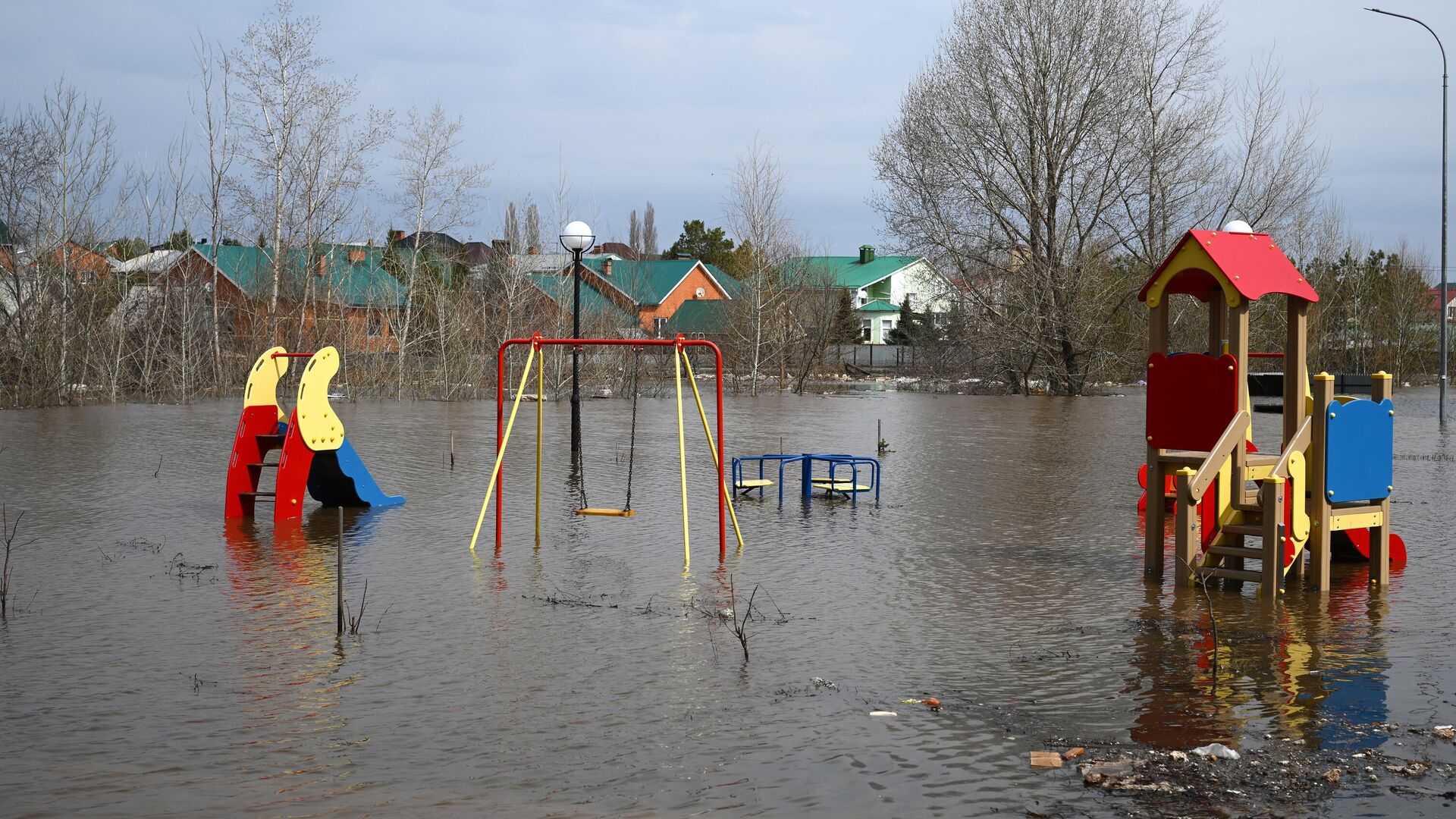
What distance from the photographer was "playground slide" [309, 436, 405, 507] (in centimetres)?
1379

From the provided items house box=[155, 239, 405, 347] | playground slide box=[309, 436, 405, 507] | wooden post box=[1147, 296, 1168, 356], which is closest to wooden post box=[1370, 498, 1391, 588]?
wooden post box=[1147, 296, 1168, 356]

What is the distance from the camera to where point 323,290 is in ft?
135

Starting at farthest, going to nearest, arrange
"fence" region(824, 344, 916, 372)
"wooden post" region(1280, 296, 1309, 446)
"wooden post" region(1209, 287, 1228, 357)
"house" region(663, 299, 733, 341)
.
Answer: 1. "house" region(663, 299, 733, 341)
2. "fence" region(824, 344, 916, 372)
3. "wooden post" region(1209, 287, 1228, 357)
4. "wooden post" region(1280, 296, 1309, 446)

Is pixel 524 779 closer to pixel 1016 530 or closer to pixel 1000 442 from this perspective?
pixel 1016 530

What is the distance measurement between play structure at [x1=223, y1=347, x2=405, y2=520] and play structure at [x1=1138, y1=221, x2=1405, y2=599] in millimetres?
7502

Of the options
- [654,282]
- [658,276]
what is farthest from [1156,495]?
[658,276]

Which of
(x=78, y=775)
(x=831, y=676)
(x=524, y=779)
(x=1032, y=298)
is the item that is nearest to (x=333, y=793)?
(x=524, y=779)

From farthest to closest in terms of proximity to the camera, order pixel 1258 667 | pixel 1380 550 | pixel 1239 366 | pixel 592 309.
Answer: pixel 592 309, pixel 1380 550, pixel 1239 366, pixel 1258 667

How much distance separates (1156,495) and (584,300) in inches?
1849

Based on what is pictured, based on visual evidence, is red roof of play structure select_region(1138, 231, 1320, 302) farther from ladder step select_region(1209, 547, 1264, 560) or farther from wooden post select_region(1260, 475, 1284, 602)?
ladder step select_region(1209, 547, 1264, 560)

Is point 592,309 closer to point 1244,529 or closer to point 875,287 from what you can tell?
point 1244,529

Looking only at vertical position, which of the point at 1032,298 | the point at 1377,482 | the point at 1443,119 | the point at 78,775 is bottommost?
the point at 78,775

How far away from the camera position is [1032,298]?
43906mm

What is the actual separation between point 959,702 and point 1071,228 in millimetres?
39208
